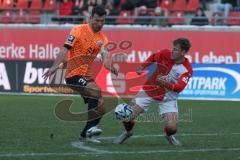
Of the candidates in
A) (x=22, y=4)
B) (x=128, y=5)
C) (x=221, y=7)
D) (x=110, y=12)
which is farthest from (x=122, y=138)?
(x=22, y=4)

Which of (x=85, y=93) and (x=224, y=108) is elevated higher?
(x=85, y=93)

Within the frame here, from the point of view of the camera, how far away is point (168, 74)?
1221 centimetres

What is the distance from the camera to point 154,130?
14.9 m

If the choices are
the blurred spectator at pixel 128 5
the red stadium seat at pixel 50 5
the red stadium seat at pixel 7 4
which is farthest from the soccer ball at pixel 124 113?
the red stadium seat at pixel 7 4

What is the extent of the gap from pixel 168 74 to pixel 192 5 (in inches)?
674

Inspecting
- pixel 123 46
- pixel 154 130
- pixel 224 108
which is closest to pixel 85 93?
pixel 154 130

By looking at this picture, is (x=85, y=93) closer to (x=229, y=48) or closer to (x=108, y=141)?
(x=108, y=141)

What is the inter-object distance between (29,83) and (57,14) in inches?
191

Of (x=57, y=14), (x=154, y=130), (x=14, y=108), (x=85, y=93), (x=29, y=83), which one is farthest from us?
(x=57, y=14)

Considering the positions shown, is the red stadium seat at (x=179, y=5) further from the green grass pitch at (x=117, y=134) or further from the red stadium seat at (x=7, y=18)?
the green grass pitch at (x=117, y=134)

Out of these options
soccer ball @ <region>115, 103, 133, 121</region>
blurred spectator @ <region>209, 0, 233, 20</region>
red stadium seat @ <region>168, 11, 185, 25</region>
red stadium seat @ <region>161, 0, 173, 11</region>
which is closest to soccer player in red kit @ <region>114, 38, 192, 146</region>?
soccer ball @ <region>115, 103, 133, 121</region>

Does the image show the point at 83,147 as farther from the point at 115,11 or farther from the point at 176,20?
the point at 115,11

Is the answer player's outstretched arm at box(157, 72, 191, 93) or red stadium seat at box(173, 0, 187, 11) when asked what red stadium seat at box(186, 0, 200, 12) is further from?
player's outstretched arm at box(157, 72, 191, 93)

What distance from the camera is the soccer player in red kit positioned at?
39.0 feet
